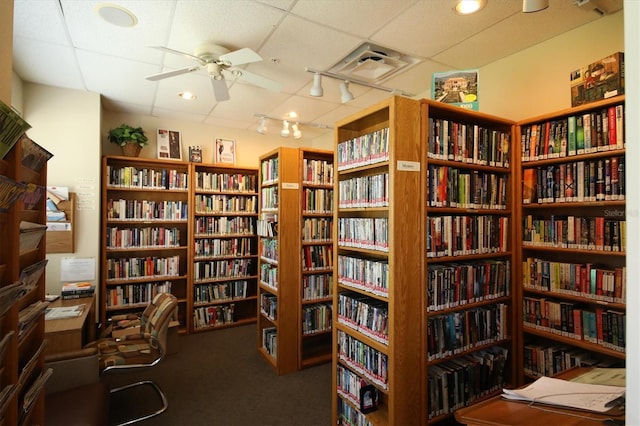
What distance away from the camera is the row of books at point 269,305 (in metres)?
3.29

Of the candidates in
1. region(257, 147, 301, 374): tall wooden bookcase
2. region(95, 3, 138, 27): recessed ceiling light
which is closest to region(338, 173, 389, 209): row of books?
region(257, 147, 301, 374): tall wooden bookcase

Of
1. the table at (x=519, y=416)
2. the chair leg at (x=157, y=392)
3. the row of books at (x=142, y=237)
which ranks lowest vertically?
the chair leg at (x=157, y=392)

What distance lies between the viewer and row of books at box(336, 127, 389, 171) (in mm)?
1949

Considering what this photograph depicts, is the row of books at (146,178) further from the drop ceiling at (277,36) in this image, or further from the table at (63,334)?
the table at (63,334)

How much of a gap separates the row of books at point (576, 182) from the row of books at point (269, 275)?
2264 millimetres

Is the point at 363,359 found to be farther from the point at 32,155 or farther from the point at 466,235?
the point at 32,155

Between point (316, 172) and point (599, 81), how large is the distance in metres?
2.29

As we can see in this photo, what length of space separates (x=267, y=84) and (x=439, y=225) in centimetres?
178

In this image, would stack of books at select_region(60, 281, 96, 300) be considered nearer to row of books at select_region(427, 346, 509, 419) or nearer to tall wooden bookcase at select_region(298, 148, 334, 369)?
tall wooden bookcase at select_region(298, 148, 334, 369)

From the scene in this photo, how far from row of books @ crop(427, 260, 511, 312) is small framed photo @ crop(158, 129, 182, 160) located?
3758 millimetres

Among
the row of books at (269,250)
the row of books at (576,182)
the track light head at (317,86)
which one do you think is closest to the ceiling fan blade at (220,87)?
the track light head at (317,86)

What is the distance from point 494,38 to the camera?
8.07 feet

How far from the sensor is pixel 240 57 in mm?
2279

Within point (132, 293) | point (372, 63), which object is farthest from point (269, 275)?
point (372, 63)
